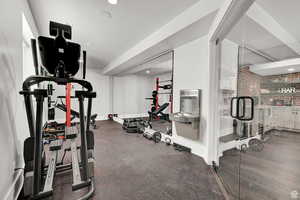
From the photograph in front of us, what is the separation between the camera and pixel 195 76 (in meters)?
2.91

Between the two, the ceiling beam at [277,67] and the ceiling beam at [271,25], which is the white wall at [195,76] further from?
the ceiling beam at [271,25]

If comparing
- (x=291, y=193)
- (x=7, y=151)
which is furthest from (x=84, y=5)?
(x=291, y=193)

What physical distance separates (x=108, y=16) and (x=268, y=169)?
4.02 meters

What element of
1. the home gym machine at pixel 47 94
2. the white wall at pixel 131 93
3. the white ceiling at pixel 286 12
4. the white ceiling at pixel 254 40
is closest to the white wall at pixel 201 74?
the white ceiling at pixel 254 40

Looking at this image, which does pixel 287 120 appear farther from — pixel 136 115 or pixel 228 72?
pixel 136 115

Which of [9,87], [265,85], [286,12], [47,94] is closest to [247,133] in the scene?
[265,85]

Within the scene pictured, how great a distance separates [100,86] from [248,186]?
7.25 meters

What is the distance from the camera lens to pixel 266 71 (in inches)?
73.6

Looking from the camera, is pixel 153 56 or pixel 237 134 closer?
pixel 237 134

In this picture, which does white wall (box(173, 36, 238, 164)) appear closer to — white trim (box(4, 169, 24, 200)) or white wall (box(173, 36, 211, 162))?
white wall (box(173, 36, 211, 162))

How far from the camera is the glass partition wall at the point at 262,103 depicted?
1.65 metres

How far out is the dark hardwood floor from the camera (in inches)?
65.7

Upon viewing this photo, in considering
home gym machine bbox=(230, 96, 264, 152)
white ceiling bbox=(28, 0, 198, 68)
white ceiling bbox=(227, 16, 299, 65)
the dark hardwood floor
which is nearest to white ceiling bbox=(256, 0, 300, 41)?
white ceiling bbox=(227, 16, 299, 65)

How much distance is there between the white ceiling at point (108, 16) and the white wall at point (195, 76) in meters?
0.84
